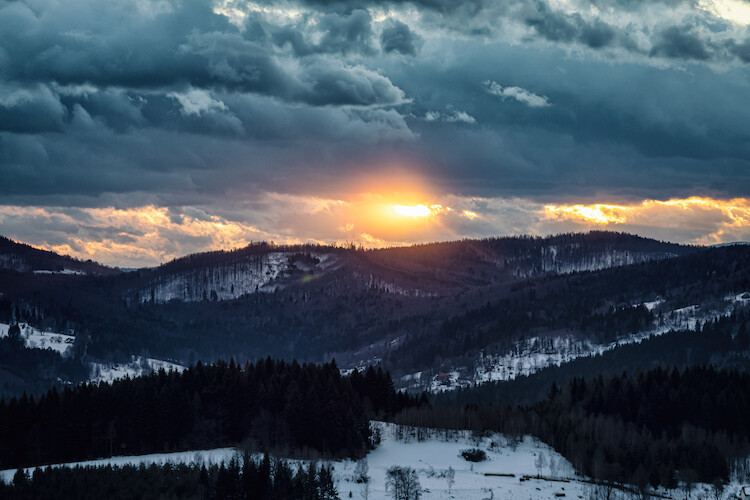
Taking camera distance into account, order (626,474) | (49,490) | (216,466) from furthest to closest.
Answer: (626,474), (216,466), (49,490)

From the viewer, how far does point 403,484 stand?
6683 inches

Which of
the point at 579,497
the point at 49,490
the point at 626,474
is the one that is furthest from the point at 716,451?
the point at 49,490

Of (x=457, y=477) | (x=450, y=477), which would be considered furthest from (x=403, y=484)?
(x=457, y=477)

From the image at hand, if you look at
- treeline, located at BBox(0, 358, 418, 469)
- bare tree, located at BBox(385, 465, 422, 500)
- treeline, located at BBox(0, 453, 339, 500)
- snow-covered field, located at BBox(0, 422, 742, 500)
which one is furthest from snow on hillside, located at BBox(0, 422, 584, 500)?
treeline, located at BBox(0, 358, 418, 469)

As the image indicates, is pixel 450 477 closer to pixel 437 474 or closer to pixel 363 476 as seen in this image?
pixel 437 474

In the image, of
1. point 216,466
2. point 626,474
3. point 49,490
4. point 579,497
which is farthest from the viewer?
point 626,474

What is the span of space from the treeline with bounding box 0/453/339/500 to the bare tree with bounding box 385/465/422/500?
11478 millimetres

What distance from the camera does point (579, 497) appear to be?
582ft

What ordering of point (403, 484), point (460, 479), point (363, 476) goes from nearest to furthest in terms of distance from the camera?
point (403, 484), point (363, 476), point (460, 479)

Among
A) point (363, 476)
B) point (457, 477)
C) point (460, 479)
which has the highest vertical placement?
point (363, 476)

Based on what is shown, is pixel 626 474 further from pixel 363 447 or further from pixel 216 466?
pixel 216 466

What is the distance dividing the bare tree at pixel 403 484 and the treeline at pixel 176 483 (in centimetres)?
1148

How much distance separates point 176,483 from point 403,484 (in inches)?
1577

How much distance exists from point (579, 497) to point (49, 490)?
93855mm
